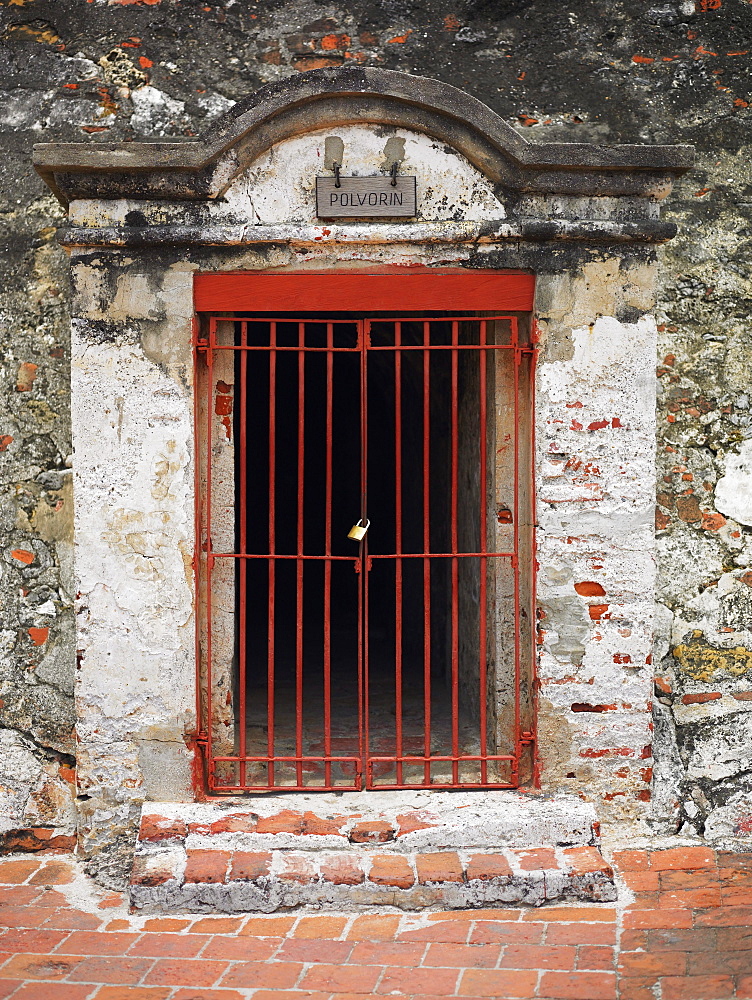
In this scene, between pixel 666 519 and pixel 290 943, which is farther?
pixel 666 519

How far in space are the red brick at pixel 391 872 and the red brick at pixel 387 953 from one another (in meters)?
0.28

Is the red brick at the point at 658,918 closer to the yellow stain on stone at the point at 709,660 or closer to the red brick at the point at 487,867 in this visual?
the red brick at the point at 487,867

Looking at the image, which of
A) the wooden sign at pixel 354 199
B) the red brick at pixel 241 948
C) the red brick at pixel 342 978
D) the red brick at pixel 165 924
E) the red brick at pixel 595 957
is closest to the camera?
the red brick at pixel 342 978

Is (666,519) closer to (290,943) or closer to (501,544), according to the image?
(501,544)

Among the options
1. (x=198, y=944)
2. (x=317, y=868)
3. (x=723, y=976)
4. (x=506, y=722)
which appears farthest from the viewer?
(x=506, y=722)

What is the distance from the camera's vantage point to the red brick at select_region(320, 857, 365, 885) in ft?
13.2

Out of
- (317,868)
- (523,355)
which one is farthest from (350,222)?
(317,868)

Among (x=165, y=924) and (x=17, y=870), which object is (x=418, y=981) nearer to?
(x=165, y=924)

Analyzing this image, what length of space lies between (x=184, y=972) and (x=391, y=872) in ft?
3.01

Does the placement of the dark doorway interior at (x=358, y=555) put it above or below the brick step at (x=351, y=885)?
above

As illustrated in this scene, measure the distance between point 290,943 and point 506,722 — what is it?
56.5 inches

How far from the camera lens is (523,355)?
453 centimetres

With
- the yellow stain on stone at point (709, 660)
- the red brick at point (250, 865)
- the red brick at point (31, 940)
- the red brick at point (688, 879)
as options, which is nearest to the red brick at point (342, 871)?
the red brick at point (250, 865)

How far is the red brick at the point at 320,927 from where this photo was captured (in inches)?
151
